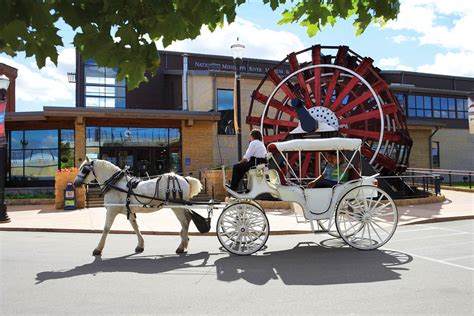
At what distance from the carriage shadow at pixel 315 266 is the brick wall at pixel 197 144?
679 inches

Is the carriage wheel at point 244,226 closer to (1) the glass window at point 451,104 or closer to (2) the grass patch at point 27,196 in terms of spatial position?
(2) the grass patch at point 27,196

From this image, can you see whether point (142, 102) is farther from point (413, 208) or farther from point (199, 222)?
point (199, 222)

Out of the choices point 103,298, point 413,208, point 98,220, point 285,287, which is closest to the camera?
point 103,298

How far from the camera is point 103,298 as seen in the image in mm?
5227

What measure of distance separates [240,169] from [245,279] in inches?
104

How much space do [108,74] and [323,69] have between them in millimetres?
21056

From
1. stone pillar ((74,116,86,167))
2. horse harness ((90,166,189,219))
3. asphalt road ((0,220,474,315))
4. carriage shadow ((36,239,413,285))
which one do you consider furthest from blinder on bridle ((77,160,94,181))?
stone pillar ((74,116,86,167))

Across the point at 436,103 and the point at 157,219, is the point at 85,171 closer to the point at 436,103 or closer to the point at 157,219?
the point at 157,219

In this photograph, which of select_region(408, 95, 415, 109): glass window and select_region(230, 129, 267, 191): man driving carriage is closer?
select_region(230, 129, 267, 191): man driving carriage

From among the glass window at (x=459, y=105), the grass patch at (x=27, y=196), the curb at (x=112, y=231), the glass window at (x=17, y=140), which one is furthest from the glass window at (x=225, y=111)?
the glass window at (x=459, y=105)

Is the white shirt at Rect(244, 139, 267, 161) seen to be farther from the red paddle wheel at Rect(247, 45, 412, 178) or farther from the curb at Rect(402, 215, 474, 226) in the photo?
the red paddle wheel at Rect(247, 45, 412, 178)

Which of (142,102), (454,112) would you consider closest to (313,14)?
(142,102)

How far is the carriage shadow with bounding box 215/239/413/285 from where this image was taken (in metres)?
5.98

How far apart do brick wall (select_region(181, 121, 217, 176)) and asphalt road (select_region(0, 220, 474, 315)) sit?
625 inches
